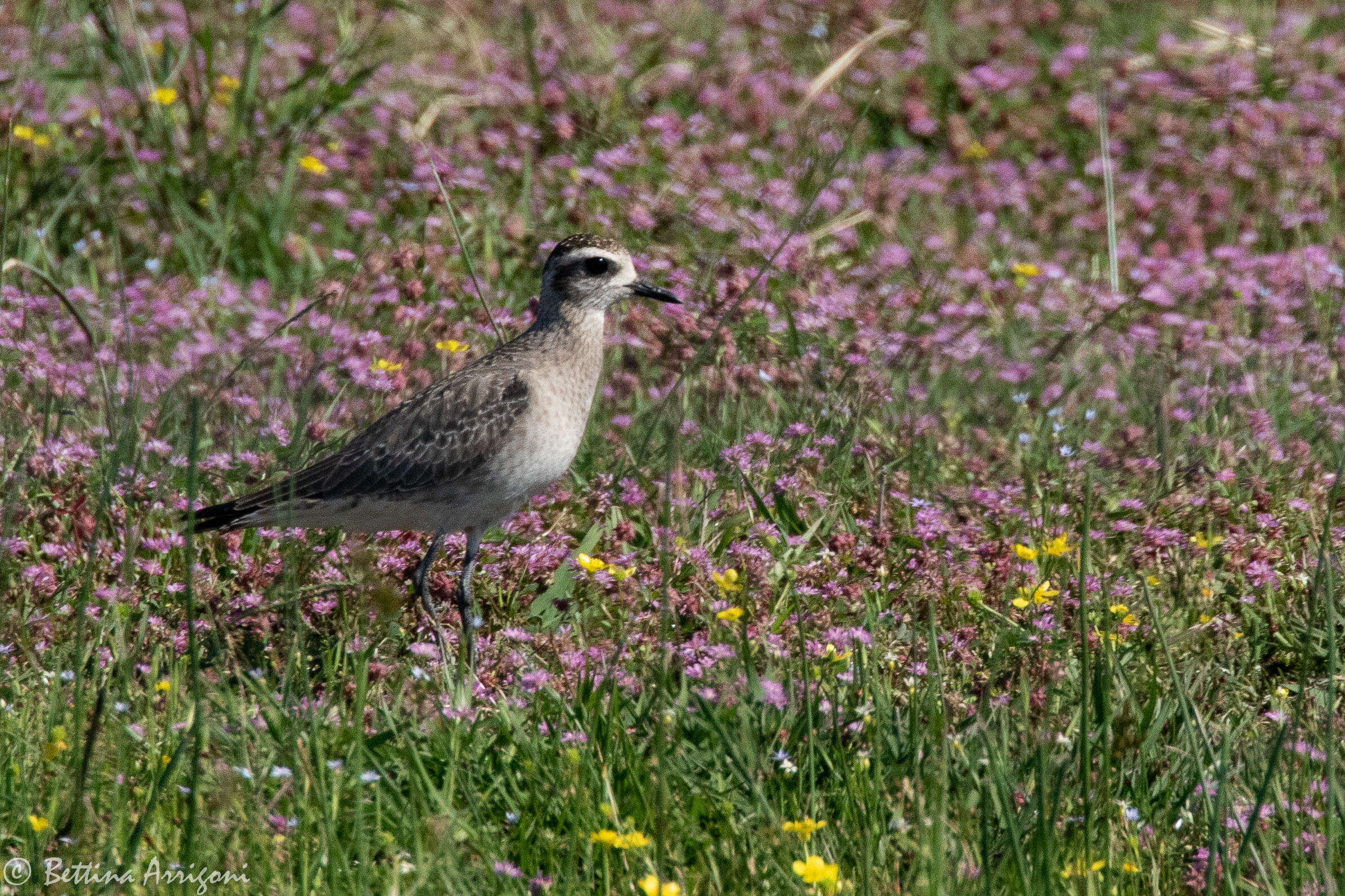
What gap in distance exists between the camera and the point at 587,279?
6.42 metres

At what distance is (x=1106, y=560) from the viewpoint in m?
5.96

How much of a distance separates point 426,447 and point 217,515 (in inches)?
31.9

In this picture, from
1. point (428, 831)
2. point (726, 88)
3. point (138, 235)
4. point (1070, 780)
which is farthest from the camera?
point (726, 88)

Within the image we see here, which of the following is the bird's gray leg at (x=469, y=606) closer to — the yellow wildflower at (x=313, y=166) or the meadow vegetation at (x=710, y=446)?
the meadow vegetation at (x=710, y=446)

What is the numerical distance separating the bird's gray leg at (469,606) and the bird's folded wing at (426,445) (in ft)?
0.91

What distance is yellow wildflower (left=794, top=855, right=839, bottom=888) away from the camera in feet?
11.5

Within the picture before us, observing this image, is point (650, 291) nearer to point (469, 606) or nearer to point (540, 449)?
point (540, 449)

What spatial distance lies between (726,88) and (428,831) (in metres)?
7.87

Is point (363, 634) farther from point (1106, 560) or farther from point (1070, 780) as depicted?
point (1106, 560)

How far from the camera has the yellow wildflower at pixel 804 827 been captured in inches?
148

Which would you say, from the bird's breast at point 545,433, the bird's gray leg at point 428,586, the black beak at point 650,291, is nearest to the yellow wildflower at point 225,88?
the black beak at point 650,291

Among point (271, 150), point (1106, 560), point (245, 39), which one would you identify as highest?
point (245, 39)

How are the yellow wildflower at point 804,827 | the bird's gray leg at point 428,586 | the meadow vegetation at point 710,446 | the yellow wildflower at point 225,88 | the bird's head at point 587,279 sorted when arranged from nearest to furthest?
the yellow wildflower at point 804,827
the meadow vegetation at point 710,446
the bird's gray leg at point 428,586
the bird's head at point 587,279
the yellow wildflower at point 225,88

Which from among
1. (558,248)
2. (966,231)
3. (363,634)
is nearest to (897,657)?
(363,634)
